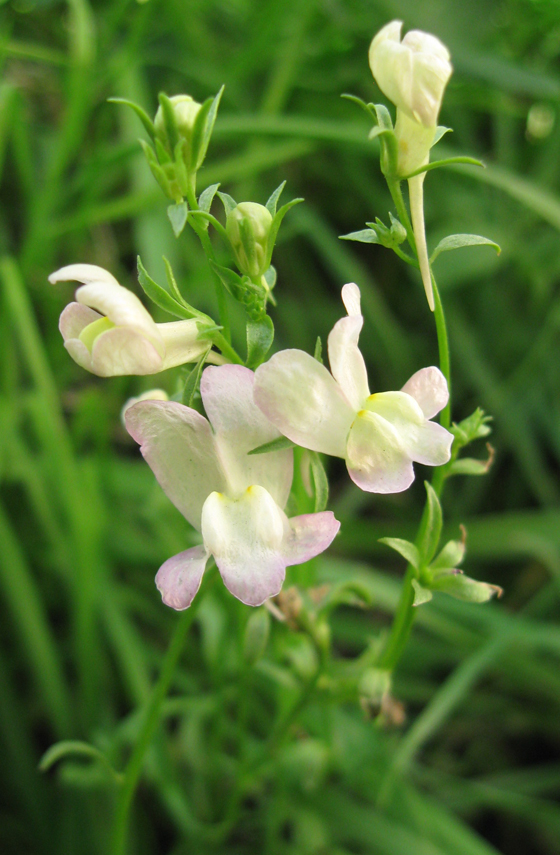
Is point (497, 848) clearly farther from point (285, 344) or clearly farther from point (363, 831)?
point (285, 344)

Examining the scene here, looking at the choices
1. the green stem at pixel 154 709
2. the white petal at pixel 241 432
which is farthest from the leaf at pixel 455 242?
the green stem at pixel 154 709

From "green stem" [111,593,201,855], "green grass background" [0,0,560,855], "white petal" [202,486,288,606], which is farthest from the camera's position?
"green grass background" [0,0,560,855]

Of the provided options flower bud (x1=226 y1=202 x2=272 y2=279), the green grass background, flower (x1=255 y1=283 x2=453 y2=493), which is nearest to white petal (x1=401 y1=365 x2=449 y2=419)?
flower (x1=255 y1=283 x2=453 y2=493)

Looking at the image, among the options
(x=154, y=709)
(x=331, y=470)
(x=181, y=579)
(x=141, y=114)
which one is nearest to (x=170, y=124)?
(x=141, y=114)

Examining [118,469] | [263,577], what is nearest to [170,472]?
[263,577]

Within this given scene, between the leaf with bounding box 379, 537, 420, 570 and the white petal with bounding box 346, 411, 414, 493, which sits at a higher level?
the white petal with bounding box 346, 411, 414, 493

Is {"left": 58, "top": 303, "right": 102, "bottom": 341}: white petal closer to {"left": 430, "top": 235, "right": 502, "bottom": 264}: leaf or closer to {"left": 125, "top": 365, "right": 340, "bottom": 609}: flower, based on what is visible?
{"left": 125, "top": 365, "right": 340, "bottom": 609}: flower

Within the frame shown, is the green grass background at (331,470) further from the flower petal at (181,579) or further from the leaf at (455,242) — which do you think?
the leaf at (455,242)
